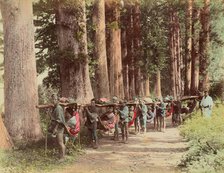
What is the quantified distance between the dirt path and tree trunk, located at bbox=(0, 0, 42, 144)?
6.39 feet

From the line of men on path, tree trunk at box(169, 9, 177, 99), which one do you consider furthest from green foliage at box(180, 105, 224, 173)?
tree trunk at box(169, 9, 177, 99)

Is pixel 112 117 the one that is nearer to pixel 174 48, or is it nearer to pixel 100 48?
pixel 100 48

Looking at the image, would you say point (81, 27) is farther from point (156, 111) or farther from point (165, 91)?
point (165, 91)

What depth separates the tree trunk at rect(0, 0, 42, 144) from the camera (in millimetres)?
13578

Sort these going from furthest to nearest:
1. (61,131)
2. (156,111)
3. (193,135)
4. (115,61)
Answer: (115,61), (156,111), (193,135), (61,131)

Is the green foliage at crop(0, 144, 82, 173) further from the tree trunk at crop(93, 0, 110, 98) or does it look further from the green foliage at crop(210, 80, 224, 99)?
the green foliage at crop(210, 80, 224, 99)

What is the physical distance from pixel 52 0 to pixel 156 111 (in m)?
7.60

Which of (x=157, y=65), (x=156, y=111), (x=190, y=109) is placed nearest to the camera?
(x=156, y=111)

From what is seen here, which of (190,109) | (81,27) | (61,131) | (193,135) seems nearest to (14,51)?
(61,131)

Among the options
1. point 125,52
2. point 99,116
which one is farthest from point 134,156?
point 125,52

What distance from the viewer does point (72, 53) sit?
18.0 metres

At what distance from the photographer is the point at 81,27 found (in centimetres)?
1842

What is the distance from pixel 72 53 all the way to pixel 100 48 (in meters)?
4.96

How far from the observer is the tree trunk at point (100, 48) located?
22641 mm
